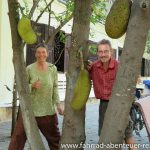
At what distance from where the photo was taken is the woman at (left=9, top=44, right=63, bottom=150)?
4758 mm

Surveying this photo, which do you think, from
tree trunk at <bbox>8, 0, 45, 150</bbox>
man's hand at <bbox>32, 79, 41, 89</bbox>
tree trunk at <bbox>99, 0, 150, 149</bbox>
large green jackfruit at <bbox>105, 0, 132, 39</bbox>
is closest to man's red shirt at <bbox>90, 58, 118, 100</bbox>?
man's hand at <bbox>32, 79, 41, 89</bbox>

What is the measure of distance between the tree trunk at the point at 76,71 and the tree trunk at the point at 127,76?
1.76 feet

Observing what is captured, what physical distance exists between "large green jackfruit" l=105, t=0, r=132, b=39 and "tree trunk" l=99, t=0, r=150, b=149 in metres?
0.27

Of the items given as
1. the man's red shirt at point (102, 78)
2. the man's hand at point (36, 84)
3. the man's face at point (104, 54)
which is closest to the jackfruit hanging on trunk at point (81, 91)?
the man's red shirt at point (102, 78)

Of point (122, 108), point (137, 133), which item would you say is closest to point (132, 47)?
point (122, 108)

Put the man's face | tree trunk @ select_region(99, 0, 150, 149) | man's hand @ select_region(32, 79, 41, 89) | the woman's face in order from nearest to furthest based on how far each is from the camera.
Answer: tree trunk @ select_region(99, 0, 150, 149) < the man's face < man's hand @ select_region(32, 79, 41, 89) < the woman's face

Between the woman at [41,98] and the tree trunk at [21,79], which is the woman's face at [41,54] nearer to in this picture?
the woman at [41,98]

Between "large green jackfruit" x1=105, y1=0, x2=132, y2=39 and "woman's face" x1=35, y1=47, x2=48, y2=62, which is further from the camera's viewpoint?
"woman's face" x1=35, y1=47, x2=48, y2=62

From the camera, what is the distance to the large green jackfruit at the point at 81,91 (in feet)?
9.89

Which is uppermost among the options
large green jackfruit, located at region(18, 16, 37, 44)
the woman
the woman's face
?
large green jackfruit, located at region(18, 16, 37, 44)

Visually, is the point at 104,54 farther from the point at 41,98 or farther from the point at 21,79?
the point at 21,79

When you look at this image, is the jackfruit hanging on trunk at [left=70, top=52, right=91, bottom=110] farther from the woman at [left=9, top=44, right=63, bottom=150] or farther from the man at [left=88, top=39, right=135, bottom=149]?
the woman at [left=9, top=44, right=63, bottom=150]

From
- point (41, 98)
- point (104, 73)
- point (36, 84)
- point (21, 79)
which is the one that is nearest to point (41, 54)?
point (36, 84)

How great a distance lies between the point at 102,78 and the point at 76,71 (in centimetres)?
106
